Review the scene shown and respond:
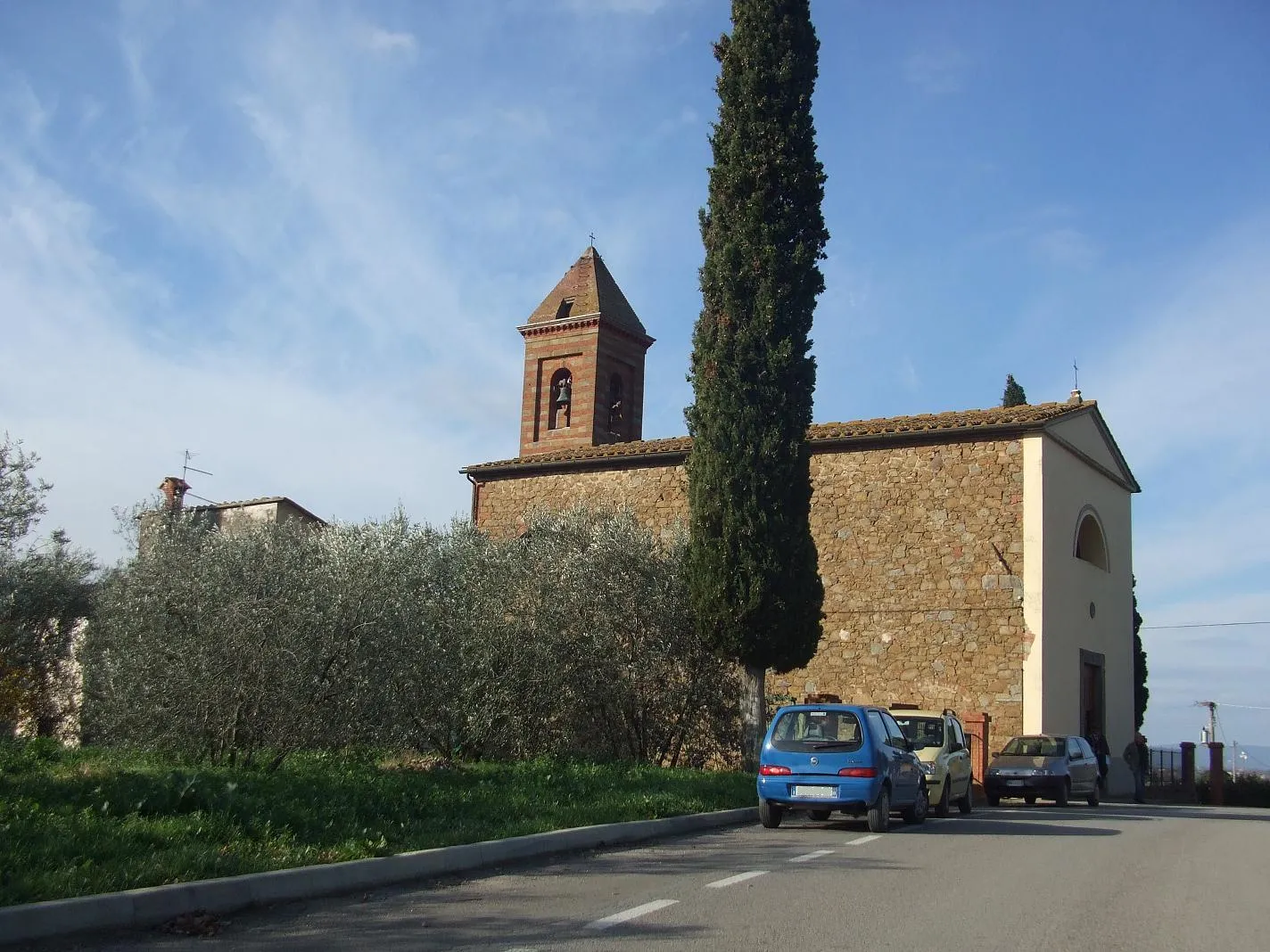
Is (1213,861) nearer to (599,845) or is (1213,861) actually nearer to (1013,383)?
(599,845)

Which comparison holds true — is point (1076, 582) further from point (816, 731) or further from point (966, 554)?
point (816, 731)

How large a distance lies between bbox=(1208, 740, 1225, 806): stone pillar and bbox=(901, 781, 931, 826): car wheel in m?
19.1

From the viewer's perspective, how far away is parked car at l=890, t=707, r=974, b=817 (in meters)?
17.2

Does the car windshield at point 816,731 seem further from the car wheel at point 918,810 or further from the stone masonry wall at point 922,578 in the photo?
the stone masonry wall at point 922,578

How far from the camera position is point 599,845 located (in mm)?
11492

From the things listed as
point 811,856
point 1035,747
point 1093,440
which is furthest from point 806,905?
point 1093,440

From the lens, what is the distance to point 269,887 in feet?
25.3

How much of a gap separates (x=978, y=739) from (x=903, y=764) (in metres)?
9.60

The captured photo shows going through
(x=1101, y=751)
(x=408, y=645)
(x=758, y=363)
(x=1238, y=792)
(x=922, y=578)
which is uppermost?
(x=758, y=363)

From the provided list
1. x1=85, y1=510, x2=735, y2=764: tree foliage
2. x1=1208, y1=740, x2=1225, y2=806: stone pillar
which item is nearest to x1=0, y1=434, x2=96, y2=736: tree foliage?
x1=85, y1=510, x2=735, y2=764: tree foliage

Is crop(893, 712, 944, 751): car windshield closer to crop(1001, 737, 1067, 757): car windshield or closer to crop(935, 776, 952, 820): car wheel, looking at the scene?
crop(935, 776, 952, 820): car wheel

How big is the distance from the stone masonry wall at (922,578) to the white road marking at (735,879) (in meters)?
14.5

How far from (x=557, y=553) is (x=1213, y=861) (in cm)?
1088

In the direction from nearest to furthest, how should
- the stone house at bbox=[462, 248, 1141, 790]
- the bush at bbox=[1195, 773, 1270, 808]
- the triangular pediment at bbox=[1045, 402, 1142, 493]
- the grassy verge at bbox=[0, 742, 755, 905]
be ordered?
the grassy verge at bbox=[0, 742, 755, 905]
the stone house at bbox=[462, 248, 1141, 790]
the triangular pediment at bbox=[1045, 402, 1142, 493]
the bush at bbox=[1195, 773, 1270, 808]
